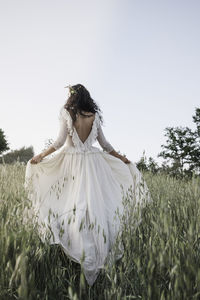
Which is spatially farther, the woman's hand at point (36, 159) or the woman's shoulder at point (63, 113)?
the woman's shoulder at point (63, 113)

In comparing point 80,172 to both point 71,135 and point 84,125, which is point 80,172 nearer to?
point 71,135

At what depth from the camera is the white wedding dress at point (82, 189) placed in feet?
7.05

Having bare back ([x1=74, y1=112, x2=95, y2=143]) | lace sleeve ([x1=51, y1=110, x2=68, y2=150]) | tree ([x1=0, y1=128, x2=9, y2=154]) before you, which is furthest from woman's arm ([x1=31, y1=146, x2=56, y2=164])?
tree ([x1=0, y1=128, x2=9, y2=154])

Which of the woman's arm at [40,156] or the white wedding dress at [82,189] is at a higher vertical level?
the woman's arm at [40,156]

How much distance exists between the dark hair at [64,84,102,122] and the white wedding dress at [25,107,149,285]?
0.09 metres

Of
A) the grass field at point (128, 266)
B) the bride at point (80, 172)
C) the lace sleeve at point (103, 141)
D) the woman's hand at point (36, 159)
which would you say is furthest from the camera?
the lace sleeve at point (103, 141)

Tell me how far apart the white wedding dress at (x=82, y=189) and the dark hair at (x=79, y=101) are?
3.7 inches

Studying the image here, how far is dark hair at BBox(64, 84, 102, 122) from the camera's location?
3109mm

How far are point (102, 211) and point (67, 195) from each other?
46 cm

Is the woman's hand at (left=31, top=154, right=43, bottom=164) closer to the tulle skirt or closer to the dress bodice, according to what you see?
the tulle skirt

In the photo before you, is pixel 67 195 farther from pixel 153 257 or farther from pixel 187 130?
pixel 187 130

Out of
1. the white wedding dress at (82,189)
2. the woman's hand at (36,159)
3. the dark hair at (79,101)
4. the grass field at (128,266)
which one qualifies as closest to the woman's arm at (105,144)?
the white wedding dress at (82,189)

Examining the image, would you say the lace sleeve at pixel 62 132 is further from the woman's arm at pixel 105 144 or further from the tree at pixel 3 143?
the tree at pixel 3 143

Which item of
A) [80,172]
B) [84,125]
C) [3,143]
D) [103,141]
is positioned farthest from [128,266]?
[3,143]
